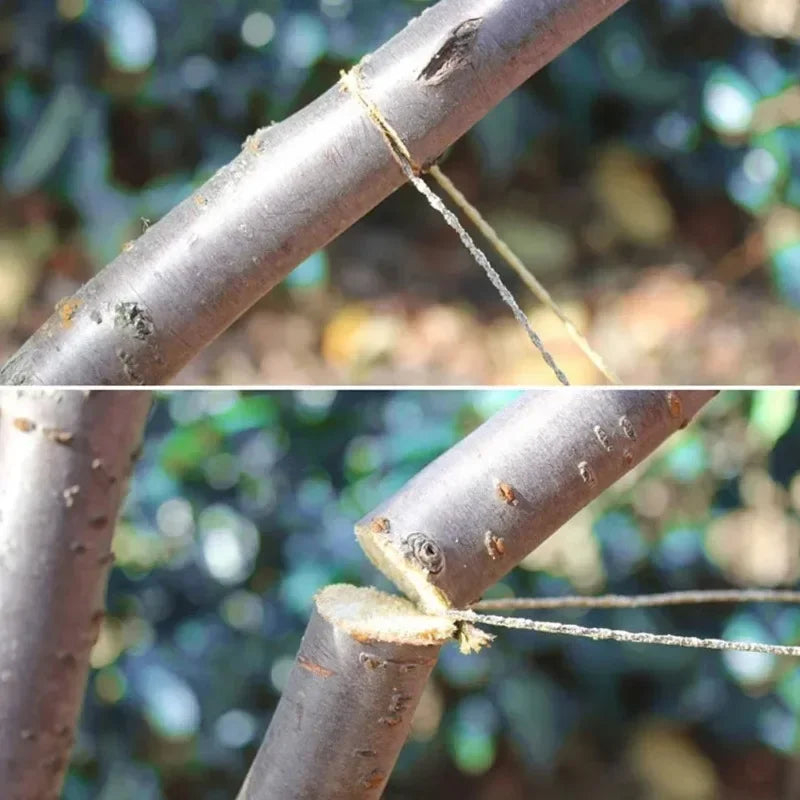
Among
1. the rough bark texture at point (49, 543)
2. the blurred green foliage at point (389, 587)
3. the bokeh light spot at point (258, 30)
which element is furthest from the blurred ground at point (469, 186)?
the rough bark texture at point (49, 543)

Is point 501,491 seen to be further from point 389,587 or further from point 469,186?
point 469,186

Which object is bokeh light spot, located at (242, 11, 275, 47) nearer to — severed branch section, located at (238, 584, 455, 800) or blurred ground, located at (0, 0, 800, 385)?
blurred ground, located at (0, 0, 800, 385)

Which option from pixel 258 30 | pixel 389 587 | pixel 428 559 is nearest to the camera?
pixel 428 559

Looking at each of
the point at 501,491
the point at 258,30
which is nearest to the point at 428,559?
the point at 501,491

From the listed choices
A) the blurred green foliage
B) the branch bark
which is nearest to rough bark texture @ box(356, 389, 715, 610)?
the branch bark

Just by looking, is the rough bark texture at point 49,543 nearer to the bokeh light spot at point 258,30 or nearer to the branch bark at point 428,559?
the branch bark at point 428,559
